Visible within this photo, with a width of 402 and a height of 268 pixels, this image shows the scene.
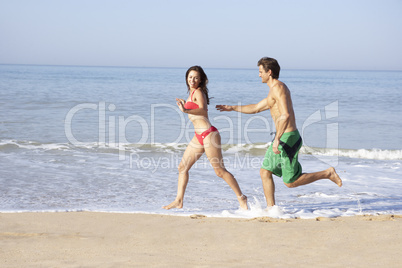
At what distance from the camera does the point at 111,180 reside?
7.39 metres

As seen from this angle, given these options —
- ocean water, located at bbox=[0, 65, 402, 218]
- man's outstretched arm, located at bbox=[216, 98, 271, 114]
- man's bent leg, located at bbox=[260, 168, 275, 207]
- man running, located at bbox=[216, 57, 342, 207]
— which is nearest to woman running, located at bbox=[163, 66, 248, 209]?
man's outstretched arm, located at bbox=[216, 98, 271, 114]

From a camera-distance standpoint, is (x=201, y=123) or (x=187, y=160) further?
(x=187, y=160)

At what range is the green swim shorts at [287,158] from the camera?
5.04 metres

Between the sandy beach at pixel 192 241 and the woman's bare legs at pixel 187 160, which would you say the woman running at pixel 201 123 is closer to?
the woman's bare legs at pixel 187 160

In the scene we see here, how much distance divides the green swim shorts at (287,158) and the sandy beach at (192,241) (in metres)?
0.51

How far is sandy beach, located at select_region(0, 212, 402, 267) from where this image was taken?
3.55m

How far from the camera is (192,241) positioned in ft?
13.8

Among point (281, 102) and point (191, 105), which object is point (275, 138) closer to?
point (281, 102)

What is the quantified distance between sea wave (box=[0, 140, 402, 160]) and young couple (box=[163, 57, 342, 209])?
538 centimetres

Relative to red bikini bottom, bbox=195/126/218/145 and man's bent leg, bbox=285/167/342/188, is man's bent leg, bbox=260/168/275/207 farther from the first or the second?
red bikini bottom, bbox=195/126/218/145

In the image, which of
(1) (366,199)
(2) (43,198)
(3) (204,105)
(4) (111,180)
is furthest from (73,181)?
(1) (366,199)

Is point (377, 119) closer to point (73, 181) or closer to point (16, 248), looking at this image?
point (73, 181)

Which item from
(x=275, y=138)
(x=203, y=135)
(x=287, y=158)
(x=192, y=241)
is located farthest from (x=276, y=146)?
(x=192, y=241)

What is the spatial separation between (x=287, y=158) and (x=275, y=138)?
0.86ft
